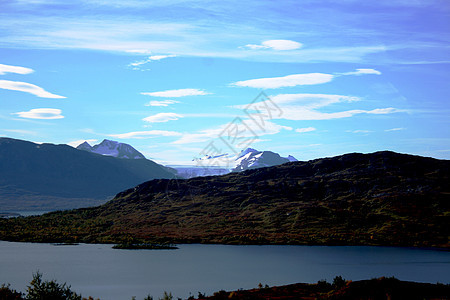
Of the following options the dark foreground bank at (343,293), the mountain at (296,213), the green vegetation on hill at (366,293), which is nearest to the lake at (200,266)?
the dark foreground bank at (343,293)

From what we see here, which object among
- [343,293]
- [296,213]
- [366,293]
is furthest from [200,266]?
[296,213]

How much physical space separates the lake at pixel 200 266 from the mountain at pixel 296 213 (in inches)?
550

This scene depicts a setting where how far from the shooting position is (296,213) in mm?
136000

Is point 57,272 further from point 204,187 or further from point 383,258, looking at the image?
point 204,187

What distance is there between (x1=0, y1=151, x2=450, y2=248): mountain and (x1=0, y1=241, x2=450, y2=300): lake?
45.8ft

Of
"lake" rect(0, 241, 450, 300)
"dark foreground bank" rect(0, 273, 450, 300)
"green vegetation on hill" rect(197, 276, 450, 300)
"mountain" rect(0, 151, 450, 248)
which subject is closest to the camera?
"green vegetation on hill" rect(197, 276, 450, 300)

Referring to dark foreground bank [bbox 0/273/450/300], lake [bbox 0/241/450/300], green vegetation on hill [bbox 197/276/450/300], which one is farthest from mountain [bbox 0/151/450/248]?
dark foreground bank [bbox 0/273/450/300]

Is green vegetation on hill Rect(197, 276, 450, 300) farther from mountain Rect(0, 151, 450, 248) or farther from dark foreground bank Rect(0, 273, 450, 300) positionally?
mountain Rect(0, 151, 450, 248)

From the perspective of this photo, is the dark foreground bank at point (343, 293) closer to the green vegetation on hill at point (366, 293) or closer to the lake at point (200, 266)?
the green vegetation on hill at point (366, 293)

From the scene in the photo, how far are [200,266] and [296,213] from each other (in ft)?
237

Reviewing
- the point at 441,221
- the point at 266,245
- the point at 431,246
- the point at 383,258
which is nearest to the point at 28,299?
the point at 383,258

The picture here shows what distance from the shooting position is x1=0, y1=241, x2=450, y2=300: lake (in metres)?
53.0

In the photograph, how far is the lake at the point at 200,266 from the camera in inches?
2087

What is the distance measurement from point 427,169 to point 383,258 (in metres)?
99.6
